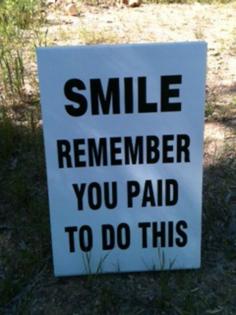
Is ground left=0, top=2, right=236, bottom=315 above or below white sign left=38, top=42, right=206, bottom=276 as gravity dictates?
below

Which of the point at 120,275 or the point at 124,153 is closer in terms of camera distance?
the point at 124,153

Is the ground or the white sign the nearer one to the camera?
the white sign

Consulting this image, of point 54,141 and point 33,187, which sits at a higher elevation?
point 54,141

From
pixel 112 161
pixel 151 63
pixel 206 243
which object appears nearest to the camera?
pixel 151 63

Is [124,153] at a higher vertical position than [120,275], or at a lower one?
higher

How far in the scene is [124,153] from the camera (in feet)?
7.18

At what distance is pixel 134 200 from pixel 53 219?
1.02ft

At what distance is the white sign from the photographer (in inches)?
81.0

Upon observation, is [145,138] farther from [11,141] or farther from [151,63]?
[11,141]

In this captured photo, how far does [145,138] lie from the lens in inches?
85.1

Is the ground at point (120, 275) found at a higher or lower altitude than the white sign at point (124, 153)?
lower

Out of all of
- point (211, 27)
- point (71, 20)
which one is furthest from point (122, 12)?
point (211, 27)

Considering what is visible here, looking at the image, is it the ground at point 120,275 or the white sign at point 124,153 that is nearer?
the white sign at point 124,153

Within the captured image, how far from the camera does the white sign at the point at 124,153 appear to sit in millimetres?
2057
